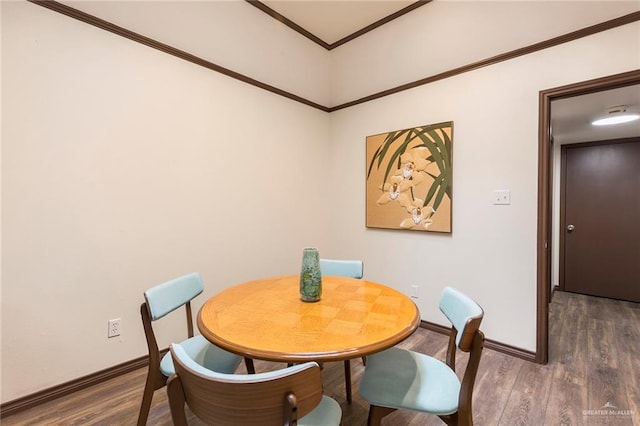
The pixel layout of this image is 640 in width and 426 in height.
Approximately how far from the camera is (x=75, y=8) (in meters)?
1.80

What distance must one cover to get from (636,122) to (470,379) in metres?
3.87

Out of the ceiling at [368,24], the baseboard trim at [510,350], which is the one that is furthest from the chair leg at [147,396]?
the ceiling at [368,24]

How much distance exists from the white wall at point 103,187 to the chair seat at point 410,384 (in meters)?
1.64

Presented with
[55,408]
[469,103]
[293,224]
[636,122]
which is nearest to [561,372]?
[469,103]

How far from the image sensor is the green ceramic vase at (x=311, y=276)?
1435 millimetres

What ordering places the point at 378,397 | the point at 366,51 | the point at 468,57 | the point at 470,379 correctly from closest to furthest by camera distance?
the point at 470,379, the point at 378,397, the point at 468,57, the point at 366,51

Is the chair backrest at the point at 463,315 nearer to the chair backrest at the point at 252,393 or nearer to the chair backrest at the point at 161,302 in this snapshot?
the chair backrest at the point at 252,393

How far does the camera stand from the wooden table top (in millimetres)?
1008

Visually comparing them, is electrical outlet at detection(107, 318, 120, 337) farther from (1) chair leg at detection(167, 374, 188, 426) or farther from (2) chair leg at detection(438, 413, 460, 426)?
(2) chair leg at detection(438, 413, 460, 426)

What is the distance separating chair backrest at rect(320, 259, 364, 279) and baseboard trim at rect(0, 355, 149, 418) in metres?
1.46

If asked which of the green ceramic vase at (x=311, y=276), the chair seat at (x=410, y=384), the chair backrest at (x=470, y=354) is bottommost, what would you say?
the chair seat at (x=410, y=384)

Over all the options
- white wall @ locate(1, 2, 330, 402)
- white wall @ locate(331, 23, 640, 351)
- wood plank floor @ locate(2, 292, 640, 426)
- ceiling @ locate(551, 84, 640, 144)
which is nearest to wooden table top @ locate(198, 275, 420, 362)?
wood plank floor @ locate(2, 292, 640, 426)

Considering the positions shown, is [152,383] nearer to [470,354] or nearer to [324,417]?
[324,417]

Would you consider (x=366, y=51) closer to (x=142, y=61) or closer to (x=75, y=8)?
(x=142, y=61)
